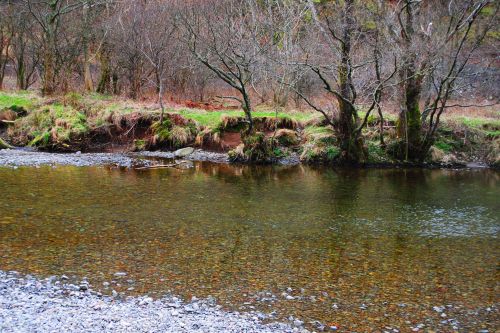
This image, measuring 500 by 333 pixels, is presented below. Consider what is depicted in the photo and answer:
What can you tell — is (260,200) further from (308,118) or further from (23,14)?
(23,14)

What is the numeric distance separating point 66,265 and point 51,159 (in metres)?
Result: 13.6

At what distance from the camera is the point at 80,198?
13.8m

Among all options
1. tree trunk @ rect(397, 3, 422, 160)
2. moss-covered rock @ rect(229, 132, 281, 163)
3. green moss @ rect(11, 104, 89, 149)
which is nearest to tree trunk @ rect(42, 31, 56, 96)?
green moss @ rect(11, 104, 89, 149)

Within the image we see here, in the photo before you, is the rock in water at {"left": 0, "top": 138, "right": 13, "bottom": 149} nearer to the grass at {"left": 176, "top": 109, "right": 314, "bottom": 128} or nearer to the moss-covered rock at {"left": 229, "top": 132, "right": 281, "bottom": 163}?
the grass at {"left": 176, "top": 109, "right": 314, "bottom": 128}

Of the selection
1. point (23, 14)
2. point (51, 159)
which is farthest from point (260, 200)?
point (23, 14)

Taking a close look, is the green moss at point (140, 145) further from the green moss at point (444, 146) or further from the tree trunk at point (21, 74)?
the green moss at point (444, 146)

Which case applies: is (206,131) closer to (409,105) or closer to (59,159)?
(59,159)

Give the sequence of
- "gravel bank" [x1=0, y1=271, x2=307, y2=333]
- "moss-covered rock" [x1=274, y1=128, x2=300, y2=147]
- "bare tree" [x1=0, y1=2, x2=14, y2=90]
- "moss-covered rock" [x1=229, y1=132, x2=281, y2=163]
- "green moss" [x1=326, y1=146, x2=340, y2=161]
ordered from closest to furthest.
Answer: "gravel bank" [x1=0, y1=271, x2=307, y2=333] → "green moss" [x1=326, y1=146, x2=340, y2=161] → "moss-covered rock" [x1=229, y1=132, x2=281, y2=163] → "moss-covered rock" [x1=274, y1=128, x2=300, y2=147] → "bare tree" [x1=0, y1=2, x2=14, y2=90]

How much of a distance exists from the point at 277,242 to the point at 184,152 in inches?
557

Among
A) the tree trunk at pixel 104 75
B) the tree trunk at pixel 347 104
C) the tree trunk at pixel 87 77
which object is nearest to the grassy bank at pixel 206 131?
the tree trunk at pixel 347 104

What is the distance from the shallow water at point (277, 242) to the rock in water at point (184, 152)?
6091 mm

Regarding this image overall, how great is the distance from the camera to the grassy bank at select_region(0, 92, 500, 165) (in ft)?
74.7

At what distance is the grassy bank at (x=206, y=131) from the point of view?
74.7ft

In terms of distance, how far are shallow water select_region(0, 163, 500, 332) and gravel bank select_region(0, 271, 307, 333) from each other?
39 cm
